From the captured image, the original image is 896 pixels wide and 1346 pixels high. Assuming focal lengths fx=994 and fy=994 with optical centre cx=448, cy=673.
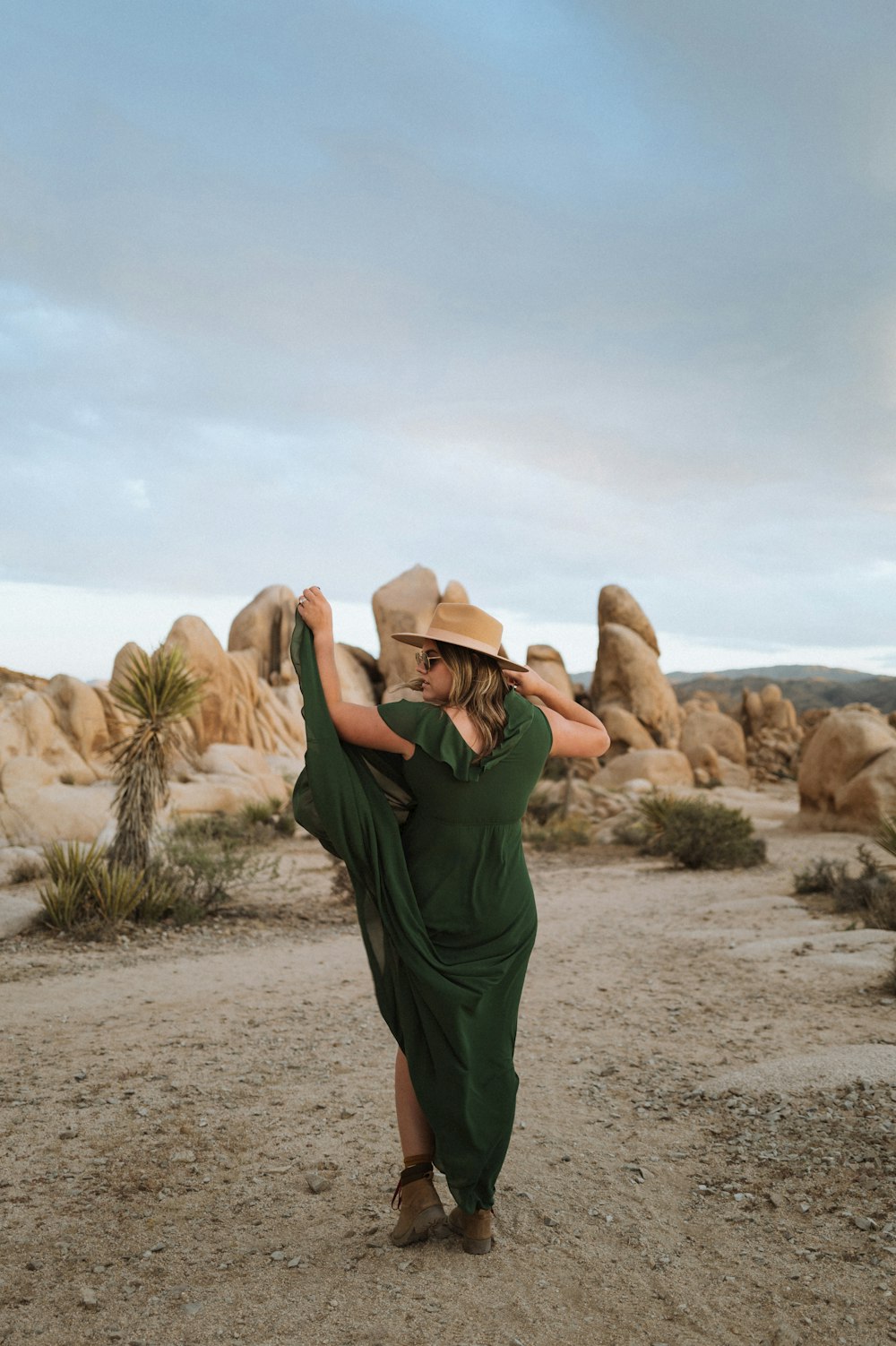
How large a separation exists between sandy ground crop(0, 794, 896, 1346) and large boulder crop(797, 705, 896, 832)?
10234 mm

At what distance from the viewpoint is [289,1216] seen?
3490 mm

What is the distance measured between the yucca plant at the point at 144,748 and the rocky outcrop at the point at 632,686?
27194mm

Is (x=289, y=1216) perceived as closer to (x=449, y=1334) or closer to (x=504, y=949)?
(x=449, y=1334)

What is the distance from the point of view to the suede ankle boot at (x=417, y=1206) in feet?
10.3

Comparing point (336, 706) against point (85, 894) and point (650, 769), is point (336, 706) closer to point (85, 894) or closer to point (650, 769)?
point (85, 894)

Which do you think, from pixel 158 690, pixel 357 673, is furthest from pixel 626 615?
pixel 158 690

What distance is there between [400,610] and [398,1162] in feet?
106

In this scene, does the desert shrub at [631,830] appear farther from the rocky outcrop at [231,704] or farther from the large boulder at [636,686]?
the large boulder at [636,686]

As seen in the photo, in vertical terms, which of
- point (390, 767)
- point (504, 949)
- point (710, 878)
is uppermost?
point (390, 767)

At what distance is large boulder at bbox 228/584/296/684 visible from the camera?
37469mm

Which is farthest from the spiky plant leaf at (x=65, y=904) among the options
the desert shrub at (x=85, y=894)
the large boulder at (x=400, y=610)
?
the large boulder at (x=400, y=610)

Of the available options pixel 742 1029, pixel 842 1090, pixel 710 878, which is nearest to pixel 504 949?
pixel 842 1090

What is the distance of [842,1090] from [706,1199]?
1287 millimetres

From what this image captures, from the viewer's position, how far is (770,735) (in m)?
43.5
